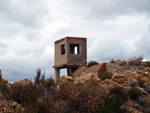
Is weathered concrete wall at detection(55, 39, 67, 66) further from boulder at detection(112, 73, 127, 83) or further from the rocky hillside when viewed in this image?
the rocky hillside

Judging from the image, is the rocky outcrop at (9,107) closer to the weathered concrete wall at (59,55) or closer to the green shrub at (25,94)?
the green shrub at (25,94)

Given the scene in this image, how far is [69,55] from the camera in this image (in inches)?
1093

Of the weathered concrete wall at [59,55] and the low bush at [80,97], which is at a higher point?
the weathered concrete wall at [59,55]

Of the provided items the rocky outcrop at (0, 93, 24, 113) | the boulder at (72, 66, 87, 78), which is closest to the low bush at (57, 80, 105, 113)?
the rocky outcrop at (0, 93, 24, 113)

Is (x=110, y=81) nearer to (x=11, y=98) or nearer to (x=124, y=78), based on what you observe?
(x=124, y=78)

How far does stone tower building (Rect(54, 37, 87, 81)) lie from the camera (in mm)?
27734

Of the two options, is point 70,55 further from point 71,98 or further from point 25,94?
point 25,94

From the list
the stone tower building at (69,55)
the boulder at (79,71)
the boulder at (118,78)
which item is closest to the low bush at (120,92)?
the boulder at (118,78)

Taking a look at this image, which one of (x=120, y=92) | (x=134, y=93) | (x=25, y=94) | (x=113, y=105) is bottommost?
(x=113, y=105)

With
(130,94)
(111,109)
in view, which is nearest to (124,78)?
(130,94)

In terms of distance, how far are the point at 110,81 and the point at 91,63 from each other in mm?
7865

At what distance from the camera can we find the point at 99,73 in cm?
2319

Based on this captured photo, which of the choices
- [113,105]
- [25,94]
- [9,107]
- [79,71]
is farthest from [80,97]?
[79,71]

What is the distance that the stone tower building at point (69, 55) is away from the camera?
91.0 feet
